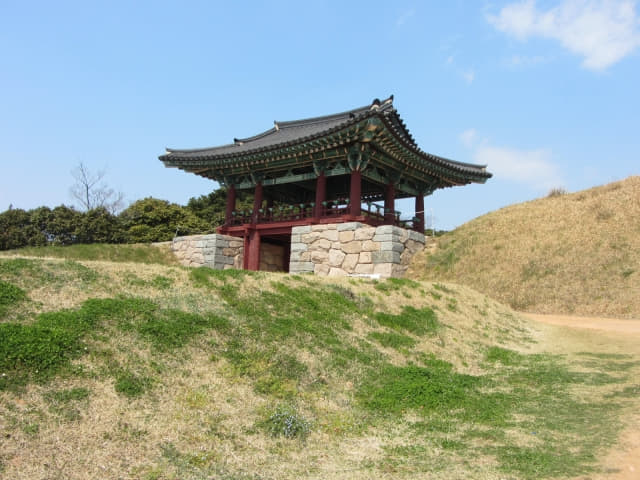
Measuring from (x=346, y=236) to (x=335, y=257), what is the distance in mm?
1036

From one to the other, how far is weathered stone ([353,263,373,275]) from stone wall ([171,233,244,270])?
7.56 m

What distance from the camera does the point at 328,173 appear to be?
22.6 m

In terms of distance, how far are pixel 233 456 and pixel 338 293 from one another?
22.3 ft

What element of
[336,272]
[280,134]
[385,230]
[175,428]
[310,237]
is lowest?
[175,428]

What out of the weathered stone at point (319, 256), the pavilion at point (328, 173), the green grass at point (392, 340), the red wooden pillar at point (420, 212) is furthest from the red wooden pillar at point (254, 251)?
the green grass at point (392, 340)

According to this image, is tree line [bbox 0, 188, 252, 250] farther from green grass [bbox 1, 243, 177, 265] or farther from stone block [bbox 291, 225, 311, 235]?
stone block [bbox 291, 225, 311, 235]

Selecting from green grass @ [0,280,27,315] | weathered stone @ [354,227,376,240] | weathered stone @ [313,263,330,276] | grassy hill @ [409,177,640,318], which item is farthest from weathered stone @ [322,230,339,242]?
green grass @ [0,280,27,315]

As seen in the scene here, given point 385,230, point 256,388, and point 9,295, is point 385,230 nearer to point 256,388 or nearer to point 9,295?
point 256,388

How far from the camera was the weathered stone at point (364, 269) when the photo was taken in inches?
784

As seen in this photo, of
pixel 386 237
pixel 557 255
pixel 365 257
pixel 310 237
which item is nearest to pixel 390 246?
pixel 386 237

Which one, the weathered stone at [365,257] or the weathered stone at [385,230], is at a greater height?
the weathered stone at [385,230]

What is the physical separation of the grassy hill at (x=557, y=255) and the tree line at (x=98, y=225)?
16383mm

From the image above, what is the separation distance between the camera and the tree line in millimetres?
32625

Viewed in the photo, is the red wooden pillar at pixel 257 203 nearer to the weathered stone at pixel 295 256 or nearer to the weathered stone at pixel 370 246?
the weathered stone at pixel 295 256
